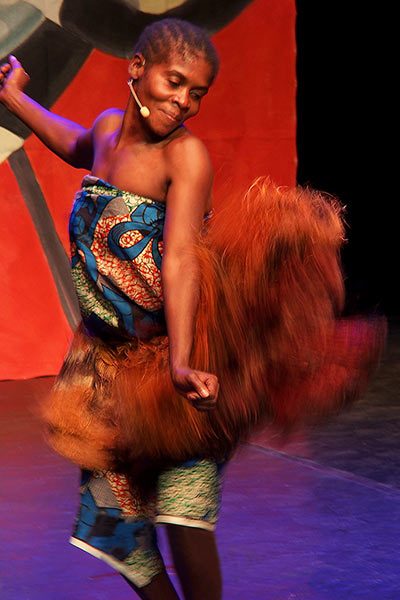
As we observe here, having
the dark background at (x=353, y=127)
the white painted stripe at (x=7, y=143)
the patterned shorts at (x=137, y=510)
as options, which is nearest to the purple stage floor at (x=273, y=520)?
the patterned shorts at (x=137, y=510)

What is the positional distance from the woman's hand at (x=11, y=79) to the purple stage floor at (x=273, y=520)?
0.95 meters

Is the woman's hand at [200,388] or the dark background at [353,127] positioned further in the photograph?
the dark background at [353,127]

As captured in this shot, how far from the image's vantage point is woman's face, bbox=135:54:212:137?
165 centimetres

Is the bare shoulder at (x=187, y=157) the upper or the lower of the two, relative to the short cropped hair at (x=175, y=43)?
lower

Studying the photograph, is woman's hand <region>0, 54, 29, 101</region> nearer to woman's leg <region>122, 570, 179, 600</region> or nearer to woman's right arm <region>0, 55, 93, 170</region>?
woman's right arm <region>0, 55, 93, 170</region>

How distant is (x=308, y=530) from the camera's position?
288 centimetres

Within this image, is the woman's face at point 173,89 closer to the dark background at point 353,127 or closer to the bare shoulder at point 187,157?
the bare shoulder at point 187,157

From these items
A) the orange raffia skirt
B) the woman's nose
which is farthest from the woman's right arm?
the orange raffia skirt

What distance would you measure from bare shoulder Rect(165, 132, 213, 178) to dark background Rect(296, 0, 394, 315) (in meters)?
6.07

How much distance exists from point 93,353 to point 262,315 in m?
0.35

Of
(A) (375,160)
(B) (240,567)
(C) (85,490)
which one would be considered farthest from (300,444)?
(A) (375,160)

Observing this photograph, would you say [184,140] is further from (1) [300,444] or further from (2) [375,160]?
(2) [375,160]

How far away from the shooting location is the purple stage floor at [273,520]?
2.46m

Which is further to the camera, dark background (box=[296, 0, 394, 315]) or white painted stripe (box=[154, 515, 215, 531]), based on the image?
dark background (box=[296, 0, 394, 315])
